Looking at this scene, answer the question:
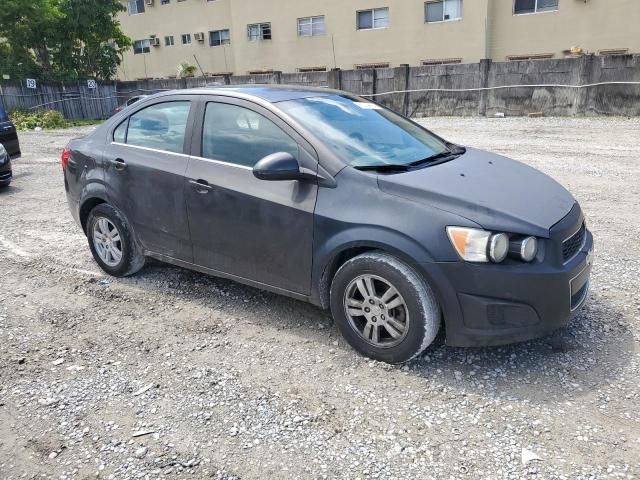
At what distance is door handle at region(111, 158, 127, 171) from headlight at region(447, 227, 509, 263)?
2850 mm

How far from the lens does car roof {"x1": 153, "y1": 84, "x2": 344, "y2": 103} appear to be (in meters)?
3.88

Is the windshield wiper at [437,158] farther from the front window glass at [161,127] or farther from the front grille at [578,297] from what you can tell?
the front window glass at [161,127]

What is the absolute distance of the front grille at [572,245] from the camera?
307 cm

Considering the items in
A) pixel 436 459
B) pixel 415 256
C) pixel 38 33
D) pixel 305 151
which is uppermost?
pixel 38 33

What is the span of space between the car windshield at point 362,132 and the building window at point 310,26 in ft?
78.8

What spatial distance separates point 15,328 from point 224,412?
2105mm

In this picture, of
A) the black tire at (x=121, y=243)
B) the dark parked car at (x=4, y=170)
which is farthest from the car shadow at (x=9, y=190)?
the black tire at (x=121, y=243)

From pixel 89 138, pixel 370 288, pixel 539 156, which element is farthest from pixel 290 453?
pixel 539 156

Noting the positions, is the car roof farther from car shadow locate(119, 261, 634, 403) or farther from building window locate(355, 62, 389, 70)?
building window locate(355, 62, 389, 70)

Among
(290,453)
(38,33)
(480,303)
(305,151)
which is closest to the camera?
(290,453)

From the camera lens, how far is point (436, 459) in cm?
253

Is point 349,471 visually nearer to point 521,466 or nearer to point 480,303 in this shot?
point 521,466

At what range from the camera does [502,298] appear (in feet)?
9.50

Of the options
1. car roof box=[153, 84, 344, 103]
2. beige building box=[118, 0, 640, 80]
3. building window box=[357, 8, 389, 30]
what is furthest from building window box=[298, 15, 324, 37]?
car roof box=[153, 84, 344, 103]
